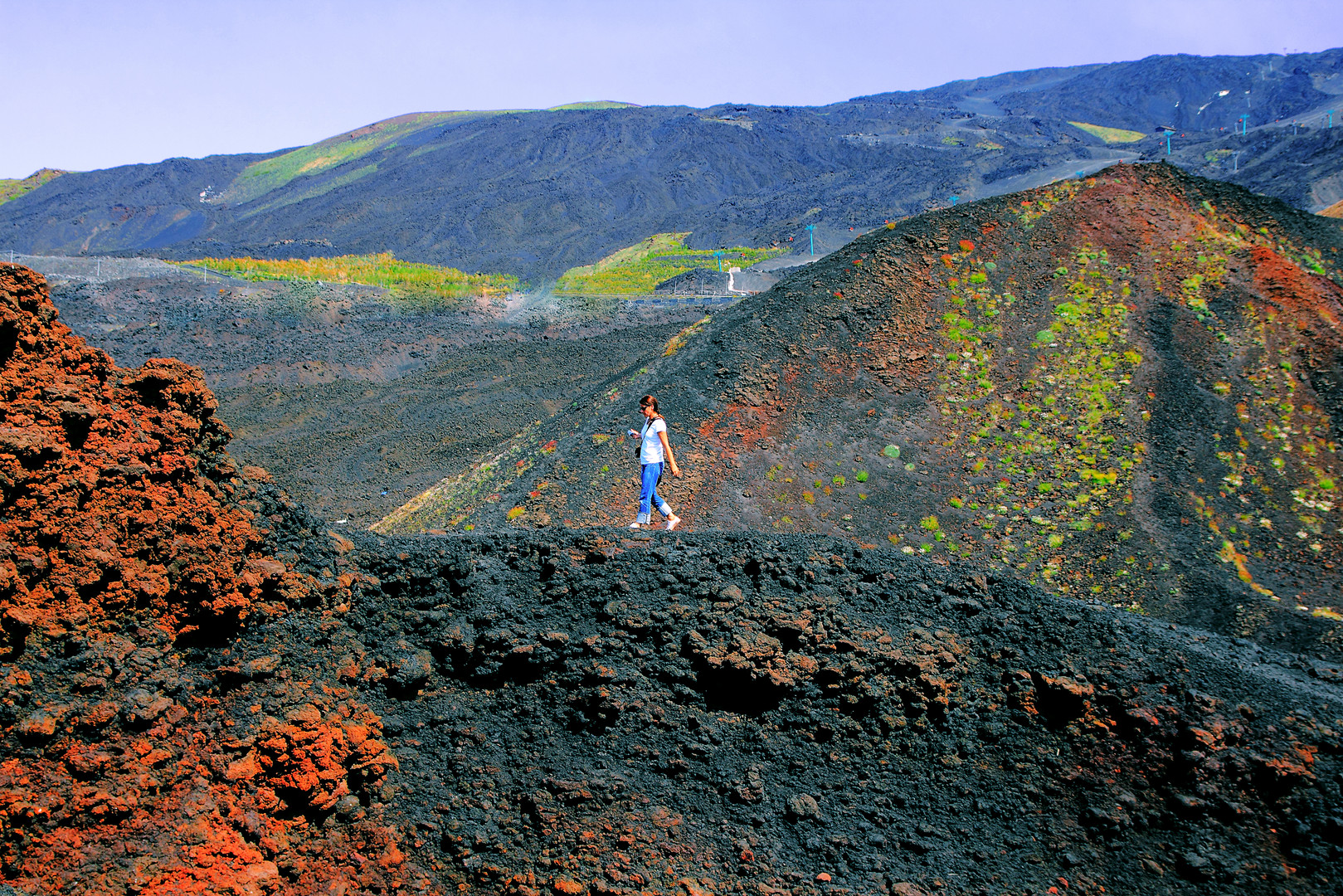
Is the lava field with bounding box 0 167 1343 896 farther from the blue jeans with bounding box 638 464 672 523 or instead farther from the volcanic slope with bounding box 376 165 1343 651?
the volcanic slope with bounding box 376 165 1343 651

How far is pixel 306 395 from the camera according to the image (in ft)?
74.8

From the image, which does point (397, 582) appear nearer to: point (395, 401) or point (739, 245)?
point (395, 401)

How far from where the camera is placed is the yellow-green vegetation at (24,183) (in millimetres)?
75000

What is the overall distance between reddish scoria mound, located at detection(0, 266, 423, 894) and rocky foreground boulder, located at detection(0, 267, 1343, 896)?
0.05ft

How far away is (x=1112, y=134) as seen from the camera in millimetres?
78500

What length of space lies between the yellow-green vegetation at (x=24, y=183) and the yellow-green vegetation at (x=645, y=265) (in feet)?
204

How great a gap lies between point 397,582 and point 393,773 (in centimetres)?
145

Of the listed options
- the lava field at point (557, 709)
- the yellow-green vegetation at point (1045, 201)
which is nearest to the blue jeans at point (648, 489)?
the lava field at point (557, 709)

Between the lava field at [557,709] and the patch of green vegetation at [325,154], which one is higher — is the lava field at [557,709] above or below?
below

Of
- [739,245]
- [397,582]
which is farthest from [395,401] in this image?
[739,245]

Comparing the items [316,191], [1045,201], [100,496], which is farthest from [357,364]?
[316,191]

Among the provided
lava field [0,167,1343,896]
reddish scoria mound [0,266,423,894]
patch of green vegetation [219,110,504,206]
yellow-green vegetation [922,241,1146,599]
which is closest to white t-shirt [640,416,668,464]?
lava field [0,167,1343,896]

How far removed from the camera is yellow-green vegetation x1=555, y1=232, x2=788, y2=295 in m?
41.0

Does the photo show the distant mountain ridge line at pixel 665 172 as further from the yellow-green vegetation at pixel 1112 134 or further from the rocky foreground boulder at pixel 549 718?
the rocky foreground boulder at pixel 549 718
